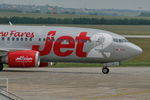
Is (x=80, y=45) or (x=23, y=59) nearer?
(x=23, y=59)

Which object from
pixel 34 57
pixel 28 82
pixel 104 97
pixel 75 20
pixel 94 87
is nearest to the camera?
pixel 104 97

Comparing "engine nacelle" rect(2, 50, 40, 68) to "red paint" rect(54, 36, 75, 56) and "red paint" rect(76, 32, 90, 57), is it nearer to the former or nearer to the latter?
"red paint" rect(54, 36, 75, 56)

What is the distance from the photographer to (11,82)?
39469 mm

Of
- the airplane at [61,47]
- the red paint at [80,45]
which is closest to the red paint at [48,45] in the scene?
the airplane at [61,47]

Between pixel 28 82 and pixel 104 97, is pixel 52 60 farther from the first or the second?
pixel 104 97

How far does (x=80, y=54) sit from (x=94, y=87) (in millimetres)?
10025

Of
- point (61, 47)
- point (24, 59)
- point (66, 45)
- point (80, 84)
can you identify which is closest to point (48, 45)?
point (61, 47)

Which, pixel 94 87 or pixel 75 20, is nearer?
pixel 94 87

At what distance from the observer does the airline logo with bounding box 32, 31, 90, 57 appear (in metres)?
46.9

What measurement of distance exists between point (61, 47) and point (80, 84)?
875 cm

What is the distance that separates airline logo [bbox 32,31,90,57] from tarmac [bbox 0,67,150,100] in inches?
67.0

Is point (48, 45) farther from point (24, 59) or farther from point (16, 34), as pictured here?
point (16, 34)

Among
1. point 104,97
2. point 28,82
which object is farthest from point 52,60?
point 104,97

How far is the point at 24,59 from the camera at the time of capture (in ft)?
152
